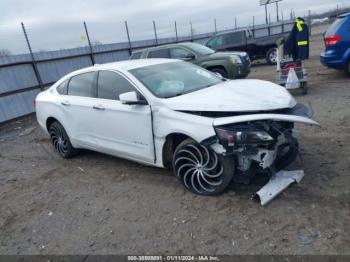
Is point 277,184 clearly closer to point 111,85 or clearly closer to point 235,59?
point 111,85

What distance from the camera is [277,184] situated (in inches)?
146

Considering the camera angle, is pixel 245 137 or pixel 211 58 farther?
pixel 211 58

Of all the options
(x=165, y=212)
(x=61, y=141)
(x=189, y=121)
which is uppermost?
(x=189, y=121)

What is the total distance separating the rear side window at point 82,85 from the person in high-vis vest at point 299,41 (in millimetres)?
5775

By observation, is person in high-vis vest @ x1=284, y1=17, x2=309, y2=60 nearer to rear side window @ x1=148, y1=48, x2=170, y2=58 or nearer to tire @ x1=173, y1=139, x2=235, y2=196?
rear side window @ x1=148, y1=48, x2=170, y2=58

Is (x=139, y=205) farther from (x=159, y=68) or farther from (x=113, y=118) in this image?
(x=159, y=68)

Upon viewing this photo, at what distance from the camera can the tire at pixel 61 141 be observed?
5827 millimetres

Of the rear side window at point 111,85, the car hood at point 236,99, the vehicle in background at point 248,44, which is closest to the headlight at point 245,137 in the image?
the car hood at point 236,99

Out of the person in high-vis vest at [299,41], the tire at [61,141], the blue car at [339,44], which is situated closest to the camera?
the tire at [61,141]

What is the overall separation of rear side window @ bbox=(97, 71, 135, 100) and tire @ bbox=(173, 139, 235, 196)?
1180mm

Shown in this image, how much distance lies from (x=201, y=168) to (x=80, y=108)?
7.86 ft

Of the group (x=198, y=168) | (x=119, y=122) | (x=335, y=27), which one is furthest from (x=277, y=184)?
(x=335, y=27)

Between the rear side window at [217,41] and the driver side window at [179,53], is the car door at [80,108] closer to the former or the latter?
the driver side window at [179,53]

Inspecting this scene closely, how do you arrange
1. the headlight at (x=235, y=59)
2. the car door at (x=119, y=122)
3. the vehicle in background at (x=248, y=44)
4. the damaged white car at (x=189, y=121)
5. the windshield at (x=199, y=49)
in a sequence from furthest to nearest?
1. the vehicle in background at (x=248, y=44)
2. the windshield at (x=199, y=49)
3. the headlight at (x=235, y=59)
4. the car door at (x=119, y=122)
5. the damaged white car at (x=189, y=121)
